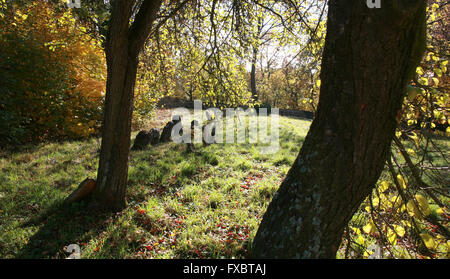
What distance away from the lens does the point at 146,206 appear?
156 inches

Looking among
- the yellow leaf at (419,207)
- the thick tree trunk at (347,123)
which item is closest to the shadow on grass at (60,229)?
the thick tree trunk at (347,123)

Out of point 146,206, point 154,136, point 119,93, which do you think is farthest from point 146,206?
point 154,136

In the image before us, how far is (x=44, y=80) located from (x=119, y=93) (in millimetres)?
6544

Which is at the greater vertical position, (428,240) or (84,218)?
(428,240)

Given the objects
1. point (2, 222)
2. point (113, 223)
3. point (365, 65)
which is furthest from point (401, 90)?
point (2, 222)

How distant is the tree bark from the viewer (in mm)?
3338

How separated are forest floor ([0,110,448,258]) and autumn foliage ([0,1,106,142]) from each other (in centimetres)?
174

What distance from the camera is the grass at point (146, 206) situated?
3031 mm

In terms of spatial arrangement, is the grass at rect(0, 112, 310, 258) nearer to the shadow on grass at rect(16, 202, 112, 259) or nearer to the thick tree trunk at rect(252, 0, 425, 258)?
the shadow on grass at rect(16, 202, 112, 259)

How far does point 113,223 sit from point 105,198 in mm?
496

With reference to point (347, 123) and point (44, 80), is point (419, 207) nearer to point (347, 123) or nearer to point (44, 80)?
point (347, 123)

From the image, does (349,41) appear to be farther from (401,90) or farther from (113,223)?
(113,223)

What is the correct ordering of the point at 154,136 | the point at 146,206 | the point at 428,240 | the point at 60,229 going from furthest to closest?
the point at 154,136
the point at 146,206
the point at 60,229
the point at 428,240

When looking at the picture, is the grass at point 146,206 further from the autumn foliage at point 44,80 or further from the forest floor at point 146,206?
the autumn foliage at point 44,80
